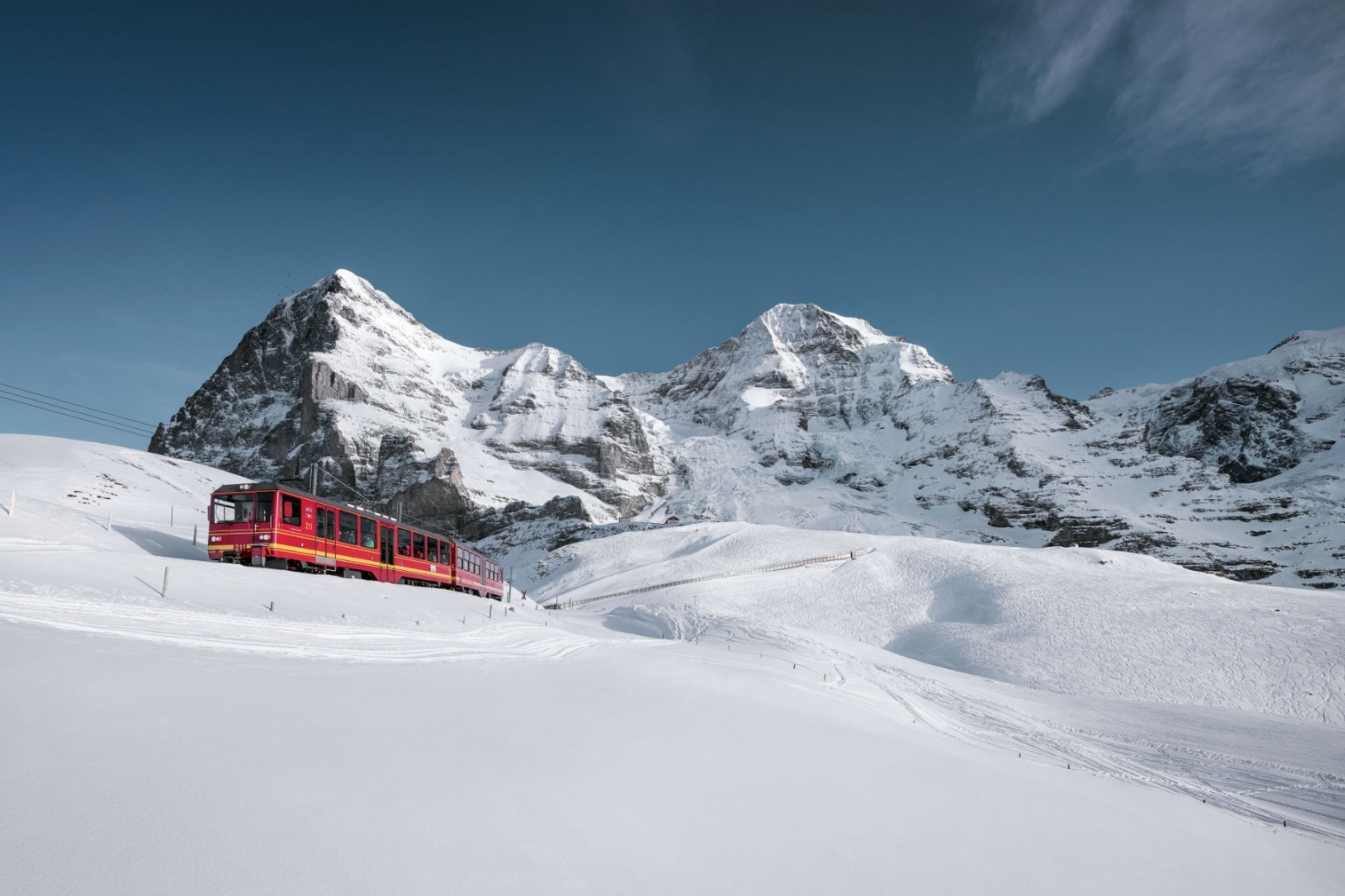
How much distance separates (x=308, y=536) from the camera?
22.3 m

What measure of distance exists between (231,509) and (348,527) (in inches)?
156

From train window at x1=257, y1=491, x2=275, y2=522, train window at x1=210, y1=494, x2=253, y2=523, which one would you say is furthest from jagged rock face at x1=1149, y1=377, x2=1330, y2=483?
train window at x1=210, y1=494, x2=253, y2=523

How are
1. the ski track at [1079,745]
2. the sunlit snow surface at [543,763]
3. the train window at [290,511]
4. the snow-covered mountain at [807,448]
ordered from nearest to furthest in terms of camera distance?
1. the sunlit snow surface at [543,763]
2. the ski track at [1079,745]
3. the train window at [290,511]
4. the snow-covered mountain at [807,448]

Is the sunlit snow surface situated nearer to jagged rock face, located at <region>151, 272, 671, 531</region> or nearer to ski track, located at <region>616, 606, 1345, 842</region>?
ski track, located at <region>616, 606, 1345, 842</region>

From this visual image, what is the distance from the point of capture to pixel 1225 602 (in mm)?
30672

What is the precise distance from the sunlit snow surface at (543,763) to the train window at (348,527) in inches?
181

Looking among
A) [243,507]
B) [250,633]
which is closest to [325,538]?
[243,507]

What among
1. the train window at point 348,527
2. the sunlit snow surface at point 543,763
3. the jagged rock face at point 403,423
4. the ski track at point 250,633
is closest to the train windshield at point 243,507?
the train window at point 348,527

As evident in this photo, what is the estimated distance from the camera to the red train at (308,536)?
21.1 metres

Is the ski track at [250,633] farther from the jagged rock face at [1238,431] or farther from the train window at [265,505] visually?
the jagged rock face at [1238,431]

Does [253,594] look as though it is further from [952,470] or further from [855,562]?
[952,470]

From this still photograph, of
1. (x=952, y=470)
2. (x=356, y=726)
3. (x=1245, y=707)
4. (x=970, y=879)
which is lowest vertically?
(x=1245, y=707)

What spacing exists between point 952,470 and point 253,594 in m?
154

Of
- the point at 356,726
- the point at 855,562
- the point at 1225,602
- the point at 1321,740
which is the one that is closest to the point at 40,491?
the point at 356,726
